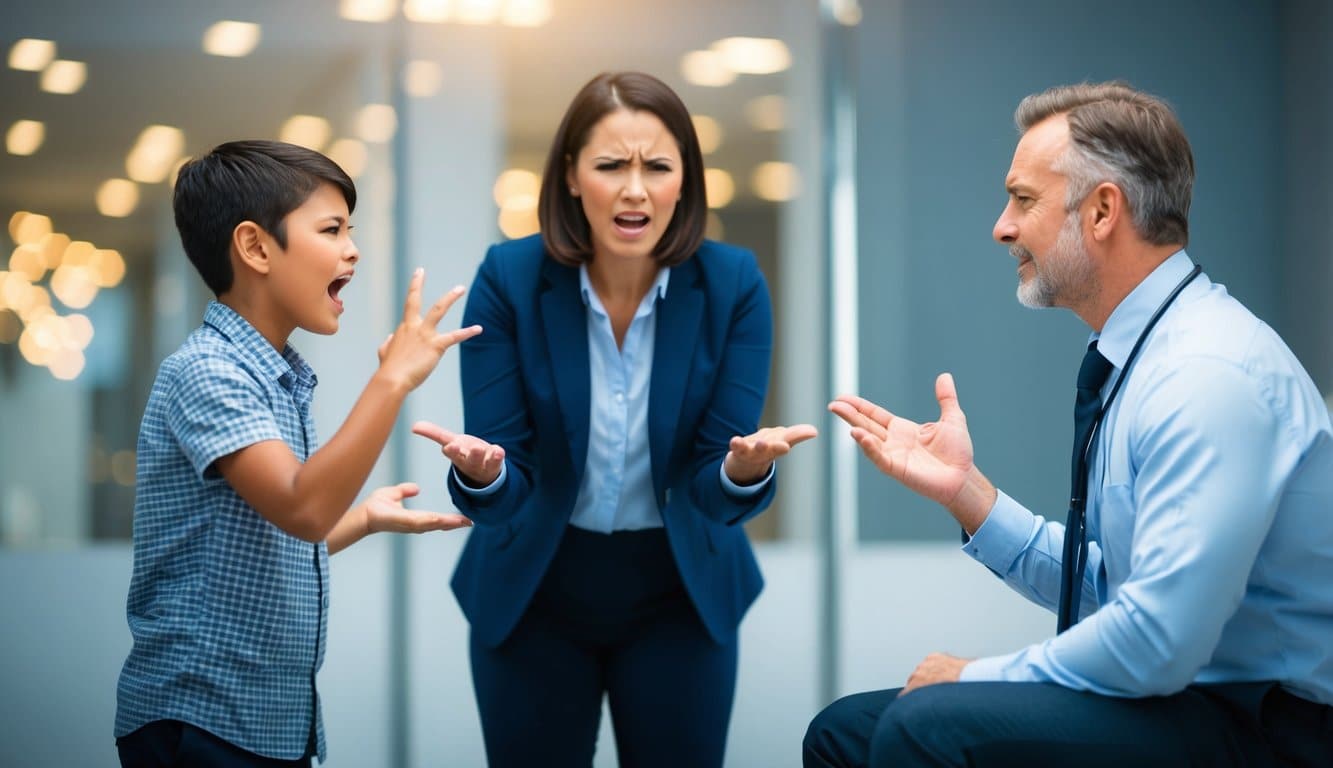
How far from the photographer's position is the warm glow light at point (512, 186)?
13.8ft

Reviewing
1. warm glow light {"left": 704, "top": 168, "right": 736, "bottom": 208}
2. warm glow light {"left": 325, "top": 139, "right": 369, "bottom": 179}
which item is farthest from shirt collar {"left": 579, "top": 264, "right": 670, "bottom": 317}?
warm glow light {"left": 325, "top": 139, "right": 369, "bottom": 179}

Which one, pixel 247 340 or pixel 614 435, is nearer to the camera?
pixel 247 340

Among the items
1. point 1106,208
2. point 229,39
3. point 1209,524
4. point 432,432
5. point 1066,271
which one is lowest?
point 1209,524

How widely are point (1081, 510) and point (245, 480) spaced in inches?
53.2

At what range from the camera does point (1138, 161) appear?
2.13m

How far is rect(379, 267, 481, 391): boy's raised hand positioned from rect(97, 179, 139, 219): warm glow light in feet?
8.18

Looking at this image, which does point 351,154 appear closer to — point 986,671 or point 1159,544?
point 986,671

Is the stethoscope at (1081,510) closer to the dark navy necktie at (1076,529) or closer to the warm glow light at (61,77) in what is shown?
the dark navy necktie at (1076,529)

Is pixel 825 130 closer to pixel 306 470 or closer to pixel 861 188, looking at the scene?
pixel 861 188

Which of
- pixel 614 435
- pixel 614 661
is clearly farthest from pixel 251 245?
pixel 614 661

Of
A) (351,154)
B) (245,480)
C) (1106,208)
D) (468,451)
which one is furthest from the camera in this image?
(351,154)

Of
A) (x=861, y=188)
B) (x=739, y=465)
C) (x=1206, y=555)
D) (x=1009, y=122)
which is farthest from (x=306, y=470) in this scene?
(x=1009, y=122)

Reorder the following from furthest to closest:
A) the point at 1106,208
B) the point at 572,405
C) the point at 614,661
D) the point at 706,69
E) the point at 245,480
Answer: the point at 706,69
the point at 614,661
the point at 572,405
the point at 1106,208
the point at 245,480

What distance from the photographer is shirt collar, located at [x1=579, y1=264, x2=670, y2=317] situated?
9.00 feet
